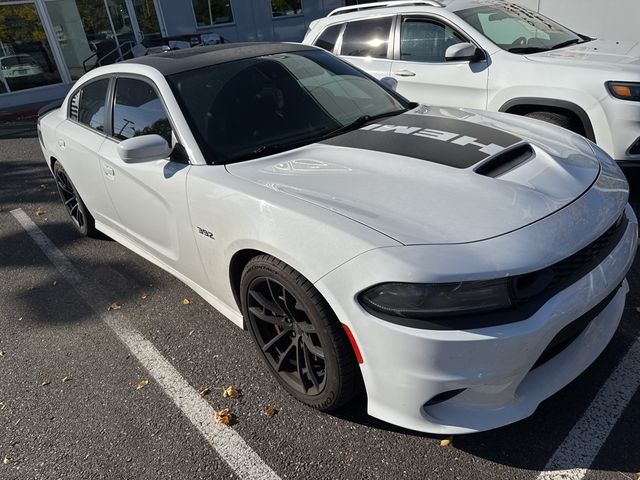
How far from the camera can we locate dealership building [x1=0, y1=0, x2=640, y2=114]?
12.4 metres

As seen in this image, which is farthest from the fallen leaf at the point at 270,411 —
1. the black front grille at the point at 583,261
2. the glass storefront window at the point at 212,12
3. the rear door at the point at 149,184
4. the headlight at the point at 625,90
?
the glass storefront window at the point at 212,12

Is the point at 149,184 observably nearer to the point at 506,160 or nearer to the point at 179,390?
the point at 179,390

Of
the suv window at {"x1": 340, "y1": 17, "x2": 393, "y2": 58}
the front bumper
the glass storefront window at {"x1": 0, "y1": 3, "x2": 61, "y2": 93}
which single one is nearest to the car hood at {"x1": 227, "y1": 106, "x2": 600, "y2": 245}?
the front bumper

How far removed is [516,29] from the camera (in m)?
5.01

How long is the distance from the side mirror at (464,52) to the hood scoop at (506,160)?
2437 mm

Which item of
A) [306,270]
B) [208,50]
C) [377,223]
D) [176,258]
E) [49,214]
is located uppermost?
[208,50]

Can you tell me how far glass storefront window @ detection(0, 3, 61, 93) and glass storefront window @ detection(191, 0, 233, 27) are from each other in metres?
4.65

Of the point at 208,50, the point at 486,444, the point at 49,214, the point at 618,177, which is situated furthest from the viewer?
the point at 49,214

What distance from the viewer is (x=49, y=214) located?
5.42m

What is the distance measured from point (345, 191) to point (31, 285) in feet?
10.2

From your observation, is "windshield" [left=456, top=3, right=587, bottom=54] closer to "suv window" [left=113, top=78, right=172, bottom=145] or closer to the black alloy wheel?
"suv window" [left=113, top=78, right=172, bottom=145]

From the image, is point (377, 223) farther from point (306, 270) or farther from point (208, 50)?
point (208, 50)

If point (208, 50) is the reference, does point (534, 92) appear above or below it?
below

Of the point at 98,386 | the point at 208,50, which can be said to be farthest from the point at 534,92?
the point at 98,386
